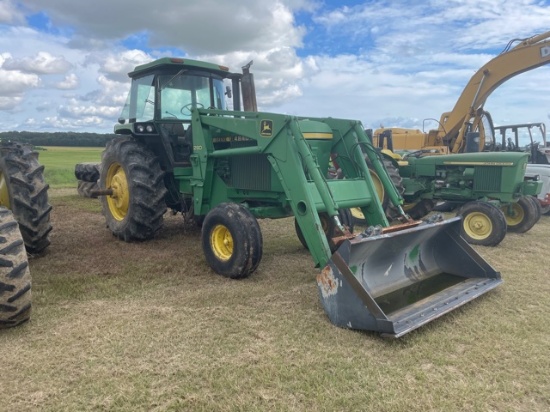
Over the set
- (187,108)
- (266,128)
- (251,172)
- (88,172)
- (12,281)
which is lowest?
(12,281)

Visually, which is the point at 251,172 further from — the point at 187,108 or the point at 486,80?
the point at 486,80

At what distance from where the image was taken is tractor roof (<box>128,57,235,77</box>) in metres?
6.25

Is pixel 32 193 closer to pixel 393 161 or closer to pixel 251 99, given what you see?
pixel 251 99

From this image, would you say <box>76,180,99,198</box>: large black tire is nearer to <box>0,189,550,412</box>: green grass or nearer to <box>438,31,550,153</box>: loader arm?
<box>0,189,550,412</box>: green grass

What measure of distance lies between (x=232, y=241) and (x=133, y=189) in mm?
1906

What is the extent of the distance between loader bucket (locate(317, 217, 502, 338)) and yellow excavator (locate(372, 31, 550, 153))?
5.97 m

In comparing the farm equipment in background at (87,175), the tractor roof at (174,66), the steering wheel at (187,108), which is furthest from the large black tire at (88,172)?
the steering wheel at (187,108)

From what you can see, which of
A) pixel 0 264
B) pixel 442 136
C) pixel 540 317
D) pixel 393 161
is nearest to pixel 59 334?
pixel 0 264

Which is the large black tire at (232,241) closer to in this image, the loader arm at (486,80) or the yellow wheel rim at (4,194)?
the yellow wheel rim at (4,194)

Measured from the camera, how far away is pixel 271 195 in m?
5.53

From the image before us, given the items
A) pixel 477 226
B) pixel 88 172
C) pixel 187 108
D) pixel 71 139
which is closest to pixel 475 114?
pixel 477 226

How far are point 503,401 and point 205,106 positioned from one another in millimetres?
5247

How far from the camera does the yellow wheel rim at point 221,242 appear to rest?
5121 millimetres

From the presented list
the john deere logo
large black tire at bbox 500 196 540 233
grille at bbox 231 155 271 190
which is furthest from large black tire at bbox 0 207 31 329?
large black tire at bbox 500 196 540 233
